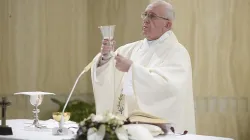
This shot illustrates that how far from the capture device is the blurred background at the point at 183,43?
273 inches

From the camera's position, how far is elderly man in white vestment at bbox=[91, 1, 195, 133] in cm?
452

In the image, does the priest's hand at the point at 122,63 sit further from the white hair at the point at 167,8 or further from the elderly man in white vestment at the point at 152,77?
the white hair at the point at 167,8

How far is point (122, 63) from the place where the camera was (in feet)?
14.5

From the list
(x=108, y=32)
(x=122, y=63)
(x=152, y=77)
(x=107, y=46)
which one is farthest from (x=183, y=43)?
(x=108, y=32)

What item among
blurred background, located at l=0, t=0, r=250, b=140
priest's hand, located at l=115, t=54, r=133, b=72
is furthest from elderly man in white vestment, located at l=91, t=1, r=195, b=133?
blurred background, located at l=0, t=0, r=250, b=140

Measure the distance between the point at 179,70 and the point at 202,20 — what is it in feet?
8.03

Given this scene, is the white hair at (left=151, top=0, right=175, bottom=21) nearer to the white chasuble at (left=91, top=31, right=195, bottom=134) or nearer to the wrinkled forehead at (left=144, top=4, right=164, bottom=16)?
the wrinkled forehead at (left=144, top=4, right=164, bottom=16)

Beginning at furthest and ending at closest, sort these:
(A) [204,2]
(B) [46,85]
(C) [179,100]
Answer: (B) [46,85], (A) [204,2], (C) [179,100]

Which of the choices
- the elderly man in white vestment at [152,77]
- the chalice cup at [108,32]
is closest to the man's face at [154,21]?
the elderly man in white vestment at [152,77]

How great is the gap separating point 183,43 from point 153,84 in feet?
8.38

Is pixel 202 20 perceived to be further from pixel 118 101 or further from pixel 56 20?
pixel 118 101

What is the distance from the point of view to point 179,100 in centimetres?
469

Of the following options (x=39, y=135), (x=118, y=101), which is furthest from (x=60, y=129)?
(x=118, y=101)

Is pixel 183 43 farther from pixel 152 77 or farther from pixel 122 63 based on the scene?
pixel 122 63
